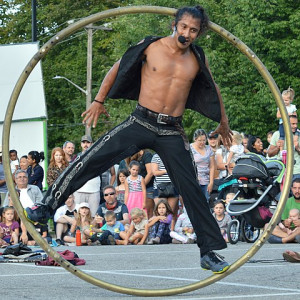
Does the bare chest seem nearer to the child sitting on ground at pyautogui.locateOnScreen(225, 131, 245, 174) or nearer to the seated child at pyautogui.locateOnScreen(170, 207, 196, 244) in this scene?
the seated child at pyautogui.locateOnScreen(170, 207, 196, 244)

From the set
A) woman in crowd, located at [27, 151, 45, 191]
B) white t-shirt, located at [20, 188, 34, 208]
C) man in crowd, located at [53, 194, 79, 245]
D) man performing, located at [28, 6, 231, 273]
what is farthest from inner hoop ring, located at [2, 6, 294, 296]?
woman in crowd, located at [27, 151, 45, 191]

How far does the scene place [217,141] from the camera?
55.6 feet

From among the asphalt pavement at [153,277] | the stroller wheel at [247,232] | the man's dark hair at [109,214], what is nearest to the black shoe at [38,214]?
the asphalt pavement at [153,277]

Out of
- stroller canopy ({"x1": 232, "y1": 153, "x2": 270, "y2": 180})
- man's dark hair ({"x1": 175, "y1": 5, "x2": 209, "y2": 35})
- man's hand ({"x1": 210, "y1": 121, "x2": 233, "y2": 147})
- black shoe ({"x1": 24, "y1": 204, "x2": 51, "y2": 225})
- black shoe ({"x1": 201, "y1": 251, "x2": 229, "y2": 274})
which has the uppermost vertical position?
man's dark hair ({"x1": 175, "y1": 5, "x2": 209, "y2": 35})

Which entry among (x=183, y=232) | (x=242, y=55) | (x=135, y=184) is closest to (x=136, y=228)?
(x=183, y=232)

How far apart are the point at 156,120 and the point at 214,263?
130cm

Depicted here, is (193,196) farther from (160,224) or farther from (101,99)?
(160,224)

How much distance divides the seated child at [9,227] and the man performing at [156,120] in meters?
6.71

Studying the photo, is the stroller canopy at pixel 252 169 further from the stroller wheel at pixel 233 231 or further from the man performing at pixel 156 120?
→ the man performing at pixel 156 120

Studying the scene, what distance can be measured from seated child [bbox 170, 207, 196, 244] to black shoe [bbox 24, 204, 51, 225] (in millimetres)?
7195

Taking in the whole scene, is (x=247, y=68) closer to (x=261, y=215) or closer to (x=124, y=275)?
(x=261, y=215)

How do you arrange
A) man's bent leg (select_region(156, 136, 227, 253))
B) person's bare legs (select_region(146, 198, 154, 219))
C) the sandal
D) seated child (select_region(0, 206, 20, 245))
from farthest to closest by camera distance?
1. person's bare legs (select_region(146, 198, 154, 219))
2. seated child (select_region(0, 206, 20, 245))
3. the sandal
4. man's bent leg (select_region(156, 136, 227, 253))

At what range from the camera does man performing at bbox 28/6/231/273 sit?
8398 millimetres

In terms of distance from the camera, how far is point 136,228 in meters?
15.6
